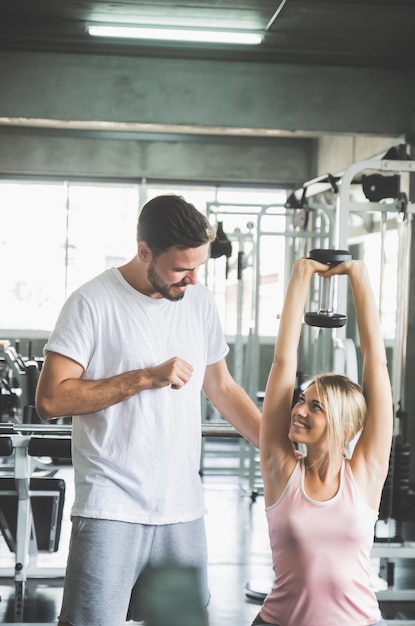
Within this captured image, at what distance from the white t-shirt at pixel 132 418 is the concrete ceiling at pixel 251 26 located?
3252 mm

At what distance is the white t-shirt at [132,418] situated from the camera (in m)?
1.51

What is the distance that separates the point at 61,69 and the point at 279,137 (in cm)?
353

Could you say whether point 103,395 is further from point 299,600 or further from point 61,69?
point 61,69

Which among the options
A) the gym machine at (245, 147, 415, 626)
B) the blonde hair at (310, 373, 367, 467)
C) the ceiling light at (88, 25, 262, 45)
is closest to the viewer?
the blonde hair at (310, 373, 367, 467)

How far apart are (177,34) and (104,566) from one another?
13.2 feet

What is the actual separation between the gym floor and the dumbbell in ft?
6.12

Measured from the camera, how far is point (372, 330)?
163cm

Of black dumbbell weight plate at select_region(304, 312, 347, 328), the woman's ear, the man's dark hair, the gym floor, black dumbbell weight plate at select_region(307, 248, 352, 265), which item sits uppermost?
the man's dark hair

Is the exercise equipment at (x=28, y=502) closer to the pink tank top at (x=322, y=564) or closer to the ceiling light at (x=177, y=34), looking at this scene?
the pink tank top at (x=322, y=564)

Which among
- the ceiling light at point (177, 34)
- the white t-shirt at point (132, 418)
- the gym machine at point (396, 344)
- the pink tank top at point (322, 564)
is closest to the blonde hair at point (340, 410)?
the pink tank top at point (322, 564)

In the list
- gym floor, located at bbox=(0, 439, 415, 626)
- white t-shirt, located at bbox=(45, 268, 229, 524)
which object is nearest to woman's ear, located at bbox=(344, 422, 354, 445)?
white t-shirt, located at bbox=(45, 268, 229, 524)

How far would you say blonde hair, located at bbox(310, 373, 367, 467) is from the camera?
163 cm

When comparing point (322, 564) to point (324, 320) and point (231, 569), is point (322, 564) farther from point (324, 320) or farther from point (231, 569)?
point (231, 569)

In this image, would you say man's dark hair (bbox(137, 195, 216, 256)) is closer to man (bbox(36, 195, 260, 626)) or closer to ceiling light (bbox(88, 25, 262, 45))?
man (bbox(36, 195, 260, 626))
